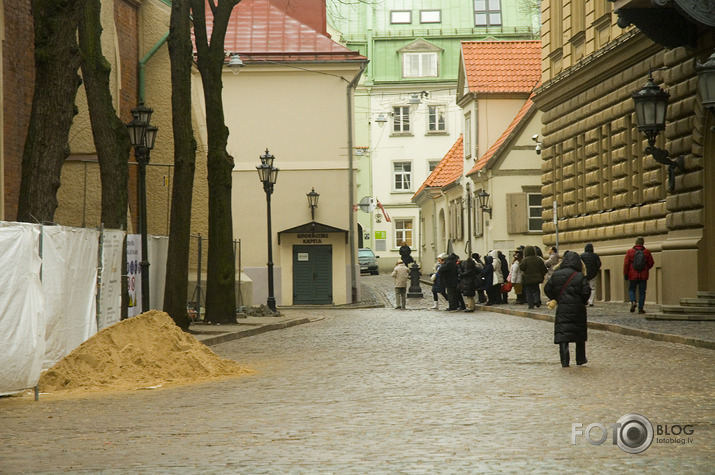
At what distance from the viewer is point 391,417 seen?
10234 mm

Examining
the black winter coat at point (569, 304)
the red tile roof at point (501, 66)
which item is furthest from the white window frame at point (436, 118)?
the black winter coat at point (569, 304)

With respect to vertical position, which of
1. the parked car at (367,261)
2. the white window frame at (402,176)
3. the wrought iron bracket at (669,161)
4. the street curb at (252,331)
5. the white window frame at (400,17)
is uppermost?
the white window frame at (400,17)

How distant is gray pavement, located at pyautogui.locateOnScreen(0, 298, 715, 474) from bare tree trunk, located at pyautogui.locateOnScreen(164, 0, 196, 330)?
210 inches

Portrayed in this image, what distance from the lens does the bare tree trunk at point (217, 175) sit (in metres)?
25.5

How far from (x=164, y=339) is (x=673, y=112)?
45.6 feet

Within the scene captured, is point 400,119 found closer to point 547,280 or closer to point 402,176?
point 402,176

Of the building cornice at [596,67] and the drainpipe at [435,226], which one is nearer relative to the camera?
the building cornice at [596,67]

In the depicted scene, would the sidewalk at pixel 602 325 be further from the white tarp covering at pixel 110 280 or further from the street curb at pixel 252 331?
the white tarp covering at pixel 110 280

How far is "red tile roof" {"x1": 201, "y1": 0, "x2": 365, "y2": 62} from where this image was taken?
4394 centimetres

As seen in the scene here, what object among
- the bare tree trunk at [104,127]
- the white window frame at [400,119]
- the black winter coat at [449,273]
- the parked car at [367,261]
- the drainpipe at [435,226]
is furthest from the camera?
the white window frame at [400,119]

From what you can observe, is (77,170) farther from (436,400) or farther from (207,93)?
(436,400)

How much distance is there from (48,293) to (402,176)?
6472 centimetres

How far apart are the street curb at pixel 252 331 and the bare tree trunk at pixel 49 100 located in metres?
5.94

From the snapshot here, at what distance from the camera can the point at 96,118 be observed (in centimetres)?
2120
